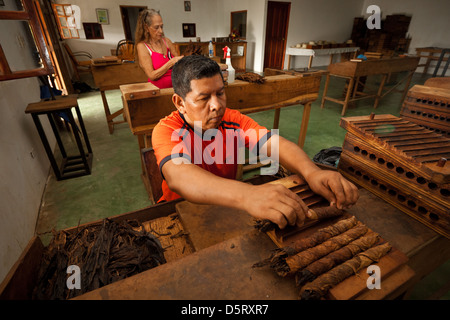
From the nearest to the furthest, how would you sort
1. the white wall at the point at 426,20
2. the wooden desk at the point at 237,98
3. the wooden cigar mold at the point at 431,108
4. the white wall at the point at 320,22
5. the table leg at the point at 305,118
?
the wooden cigar mold at the point at 431,108 < the wooden desk at the point at 237,98 < the table leg at the point at 305,118 < the white wall at the point at 426,20 < the white wall at the point at 320,22

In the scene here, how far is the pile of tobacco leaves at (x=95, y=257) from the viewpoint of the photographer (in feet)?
2.86

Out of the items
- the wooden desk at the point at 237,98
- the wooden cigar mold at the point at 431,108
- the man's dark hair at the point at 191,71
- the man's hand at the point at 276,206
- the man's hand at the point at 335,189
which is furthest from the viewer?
the wooden desk at the point at 237,98

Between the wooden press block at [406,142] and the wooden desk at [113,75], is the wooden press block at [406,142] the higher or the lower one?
the higher one

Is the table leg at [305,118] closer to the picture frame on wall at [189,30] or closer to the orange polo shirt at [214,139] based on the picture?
the orange polo shirt at [214,139]

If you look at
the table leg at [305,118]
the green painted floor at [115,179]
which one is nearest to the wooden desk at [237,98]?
the table leg at [305,118]

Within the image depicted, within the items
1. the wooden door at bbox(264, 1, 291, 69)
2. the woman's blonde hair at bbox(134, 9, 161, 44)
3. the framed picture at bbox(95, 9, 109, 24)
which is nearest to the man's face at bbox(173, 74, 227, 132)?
the woman's blonde hair at bbox(134, 9, 161, 44)

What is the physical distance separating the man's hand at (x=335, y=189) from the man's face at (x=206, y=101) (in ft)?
2.32

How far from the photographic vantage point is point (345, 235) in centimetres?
86

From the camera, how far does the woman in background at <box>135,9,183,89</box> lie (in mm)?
3010

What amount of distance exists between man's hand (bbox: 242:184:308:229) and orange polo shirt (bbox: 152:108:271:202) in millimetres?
652

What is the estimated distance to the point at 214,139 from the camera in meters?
1.82

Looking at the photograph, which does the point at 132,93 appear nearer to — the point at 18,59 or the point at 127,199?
the point at 127,199

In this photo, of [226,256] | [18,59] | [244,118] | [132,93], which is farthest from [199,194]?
[18,59]

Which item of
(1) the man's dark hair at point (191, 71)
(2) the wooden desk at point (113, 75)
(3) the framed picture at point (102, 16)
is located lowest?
(2) the wooden desk at point (113, 75)
